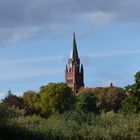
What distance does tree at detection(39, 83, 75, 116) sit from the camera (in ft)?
377

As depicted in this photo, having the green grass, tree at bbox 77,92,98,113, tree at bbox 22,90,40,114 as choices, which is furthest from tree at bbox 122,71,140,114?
tree at bbox 77,92,98,113

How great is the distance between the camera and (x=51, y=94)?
118 m

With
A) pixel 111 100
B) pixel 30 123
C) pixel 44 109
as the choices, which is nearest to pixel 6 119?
pixel 30 123

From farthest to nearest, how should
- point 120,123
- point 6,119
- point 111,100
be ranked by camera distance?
1. point 111,100
2. point 120,123
3. point 6,119

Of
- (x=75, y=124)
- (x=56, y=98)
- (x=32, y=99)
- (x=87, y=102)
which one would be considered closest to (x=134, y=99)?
(x=75, y=124)

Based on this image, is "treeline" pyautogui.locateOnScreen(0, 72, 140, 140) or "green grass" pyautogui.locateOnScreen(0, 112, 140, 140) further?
"treeline" pyautogui.locateOnScreen(0, 72, 140, 140)

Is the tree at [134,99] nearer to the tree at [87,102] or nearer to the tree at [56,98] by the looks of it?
the tree at [56,98]

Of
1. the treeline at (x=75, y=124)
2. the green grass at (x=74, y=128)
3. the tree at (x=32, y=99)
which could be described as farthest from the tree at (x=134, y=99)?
the tree at (x=32, y=99)

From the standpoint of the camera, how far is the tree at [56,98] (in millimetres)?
115000

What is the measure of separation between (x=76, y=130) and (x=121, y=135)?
372 centimetres

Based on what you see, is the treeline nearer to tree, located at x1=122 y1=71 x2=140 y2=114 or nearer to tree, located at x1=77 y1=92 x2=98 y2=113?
tree, located at x1=122 y1=71 x2=140 y2=114

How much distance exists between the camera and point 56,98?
11681 cm

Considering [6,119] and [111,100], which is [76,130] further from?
[111,100]

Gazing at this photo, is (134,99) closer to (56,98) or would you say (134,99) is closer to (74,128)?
(74,128)
